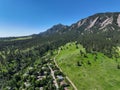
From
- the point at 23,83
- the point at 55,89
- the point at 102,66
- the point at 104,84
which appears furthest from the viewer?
the point at 102,66

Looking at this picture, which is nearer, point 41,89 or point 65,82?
point 41,89

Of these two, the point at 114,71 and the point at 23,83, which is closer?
the point at 23,83

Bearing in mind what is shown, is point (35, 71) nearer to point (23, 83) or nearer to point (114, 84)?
point (23, 83)

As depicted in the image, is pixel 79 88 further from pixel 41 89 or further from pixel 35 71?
pixel 35 71

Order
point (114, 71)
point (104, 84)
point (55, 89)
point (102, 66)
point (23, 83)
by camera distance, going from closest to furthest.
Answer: point (55, 89), point (104, 84), point (23, 83), point (114, 71), point (102, 66)

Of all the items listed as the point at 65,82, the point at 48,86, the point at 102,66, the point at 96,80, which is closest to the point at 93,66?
the point at 102,66

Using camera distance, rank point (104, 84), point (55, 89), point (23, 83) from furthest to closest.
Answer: point (23, 83)
point (104, 84)
point (55, 89)

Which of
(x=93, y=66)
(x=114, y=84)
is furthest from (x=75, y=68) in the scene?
(x=114, y=84)

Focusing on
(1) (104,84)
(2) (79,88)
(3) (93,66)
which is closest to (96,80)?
(1) (104,84)

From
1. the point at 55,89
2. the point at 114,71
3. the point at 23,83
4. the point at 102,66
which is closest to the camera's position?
the point at 55,89
